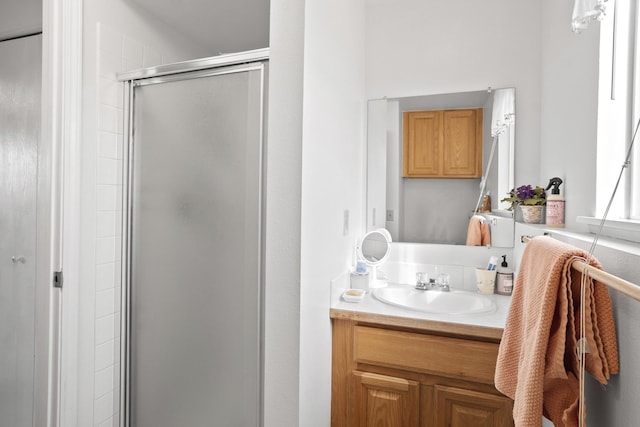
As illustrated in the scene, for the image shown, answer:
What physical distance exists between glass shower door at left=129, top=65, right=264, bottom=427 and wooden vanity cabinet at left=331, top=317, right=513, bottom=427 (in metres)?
0.39

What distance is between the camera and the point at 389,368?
1420mm

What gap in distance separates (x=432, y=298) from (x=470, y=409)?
0.51 metres

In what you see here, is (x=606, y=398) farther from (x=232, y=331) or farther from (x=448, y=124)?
(x=448, y=124)

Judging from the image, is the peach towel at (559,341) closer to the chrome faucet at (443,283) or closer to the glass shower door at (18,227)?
the chrome faucet at (443,283)

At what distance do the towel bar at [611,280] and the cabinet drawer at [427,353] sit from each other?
774 mm

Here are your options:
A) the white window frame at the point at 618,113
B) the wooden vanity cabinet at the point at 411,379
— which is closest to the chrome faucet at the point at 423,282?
the wooden vanity cabinet at the point at 411,379

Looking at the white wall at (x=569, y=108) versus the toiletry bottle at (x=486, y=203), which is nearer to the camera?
the white wall at (x=569, y=108)

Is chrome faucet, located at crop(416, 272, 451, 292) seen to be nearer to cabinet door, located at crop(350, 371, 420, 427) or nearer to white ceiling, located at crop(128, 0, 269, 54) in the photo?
cabinet door, located at crop(350, 371, 420, 427)

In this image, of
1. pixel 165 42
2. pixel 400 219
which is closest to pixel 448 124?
pixel 400 219

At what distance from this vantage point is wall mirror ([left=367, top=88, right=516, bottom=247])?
5.84ft

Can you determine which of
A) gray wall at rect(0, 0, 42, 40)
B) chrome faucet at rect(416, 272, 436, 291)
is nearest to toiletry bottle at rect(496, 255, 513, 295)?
chrome faucet at rect(416, 272, 436, 291)

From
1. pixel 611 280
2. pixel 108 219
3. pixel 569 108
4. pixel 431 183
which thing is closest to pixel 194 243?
pixel 108 219

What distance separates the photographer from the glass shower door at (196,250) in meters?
1.35

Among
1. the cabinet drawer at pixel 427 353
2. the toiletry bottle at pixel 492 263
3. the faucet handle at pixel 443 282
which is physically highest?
the toiletry bottle at pixel 492 263
